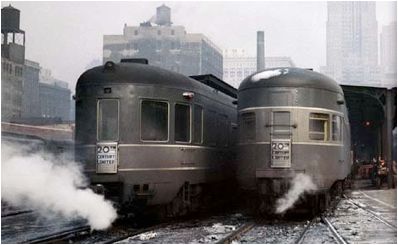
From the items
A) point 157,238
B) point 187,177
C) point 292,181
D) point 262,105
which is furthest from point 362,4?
point 157,238

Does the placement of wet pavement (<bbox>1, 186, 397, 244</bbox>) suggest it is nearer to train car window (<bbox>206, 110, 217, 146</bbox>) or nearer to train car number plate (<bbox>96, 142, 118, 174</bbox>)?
train car number plate (<bbox>96, 142, 118, 174</bbox>)

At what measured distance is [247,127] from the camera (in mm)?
11609

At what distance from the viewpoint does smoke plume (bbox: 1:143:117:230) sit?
9102 millimetres

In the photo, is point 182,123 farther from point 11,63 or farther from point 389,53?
point 389,53

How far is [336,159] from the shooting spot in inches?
460

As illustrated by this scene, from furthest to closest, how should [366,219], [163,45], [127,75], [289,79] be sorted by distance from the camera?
[163,45] < [366,219] < [289,79] < [127,75]

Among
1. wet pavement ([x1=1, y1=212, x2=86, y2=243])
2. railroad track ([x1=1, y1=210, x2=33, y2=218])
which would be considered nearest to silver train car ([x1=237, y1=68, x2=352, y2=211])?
wet pavement ([x1=1, y1=212, x2=86, y2=243])

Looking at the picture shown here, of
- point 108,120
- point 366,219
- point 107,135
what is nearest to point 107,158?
point 107,135

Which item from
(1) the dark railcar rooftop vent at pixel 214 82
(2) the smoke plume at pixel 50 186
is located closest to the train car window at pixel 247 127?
(1) the dark railcar rooftop vent at pixel 214 82

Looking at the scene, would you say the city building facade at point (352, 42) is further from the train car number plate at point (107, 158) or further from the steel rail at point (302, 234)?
the train car number plate at point (107, 158)

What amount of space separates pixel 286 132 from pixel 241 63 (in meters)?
4.65

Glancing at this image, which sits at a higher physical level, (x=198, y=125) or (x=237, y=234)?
(x=198, y=125)

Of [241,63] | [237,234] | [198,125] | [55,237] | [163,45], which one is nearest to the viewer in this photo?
[55,237]

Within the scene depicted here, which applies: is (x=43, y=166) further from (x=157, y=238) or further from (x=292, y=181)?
(x=292, y=181)
